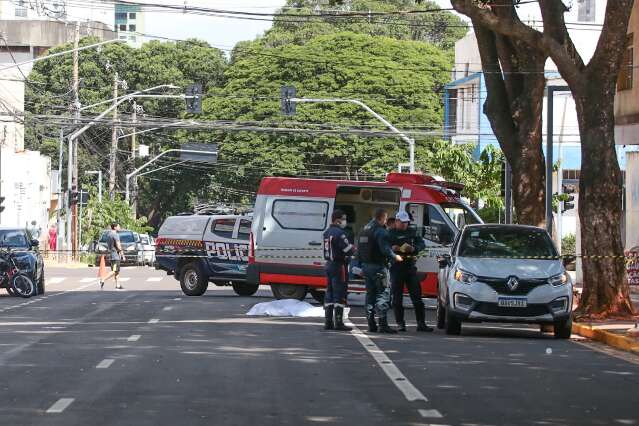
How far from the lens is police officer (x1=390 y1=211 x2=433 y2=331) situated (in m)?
22.4

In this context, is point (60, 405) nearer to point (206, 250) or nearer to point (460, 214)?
point (460, 214)

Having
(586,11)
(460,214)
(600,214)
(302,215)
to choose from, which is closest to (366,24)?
(586,11)

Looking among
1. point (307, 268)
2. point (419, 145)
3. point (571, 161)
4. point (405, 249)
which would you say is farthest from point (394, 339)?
point (419, 145)

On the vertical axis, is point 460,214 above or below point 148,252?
above

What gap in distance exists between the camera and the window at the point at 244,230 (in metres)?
34.1

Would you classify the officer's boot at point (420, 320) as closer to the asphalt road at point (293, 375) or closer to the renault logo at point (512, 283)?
the asphalt road at point (293, 375)

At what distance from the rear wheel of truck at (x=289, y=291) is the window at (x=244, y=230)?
11.3 feet

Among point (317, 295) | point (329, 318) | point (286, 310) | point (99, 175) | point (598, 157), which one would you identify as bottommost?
point (317, 295)

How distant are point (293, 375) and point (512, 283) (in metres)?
6.71

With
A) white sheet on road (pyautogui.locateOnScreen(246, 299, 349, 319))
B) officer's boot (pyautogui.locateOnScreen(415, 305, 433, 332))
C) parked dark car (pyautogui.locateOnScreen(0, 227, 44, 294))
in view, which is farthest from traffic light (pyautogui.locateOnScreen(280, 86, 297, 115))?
officer's boot (pyautogui.locateOnScreen(415, 305, 433, 332))

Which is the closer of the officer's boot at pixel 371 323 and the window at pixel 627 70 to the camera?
the officer's boot at pixel 371 323

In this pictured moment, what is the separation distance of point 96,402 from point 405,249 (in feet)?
33.8

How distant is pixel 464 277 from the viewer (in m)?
21.4

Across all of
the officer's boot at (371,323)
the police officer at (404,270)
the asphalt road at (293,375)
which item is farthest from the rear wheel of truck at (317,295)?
the officer's boot at (371,323)
